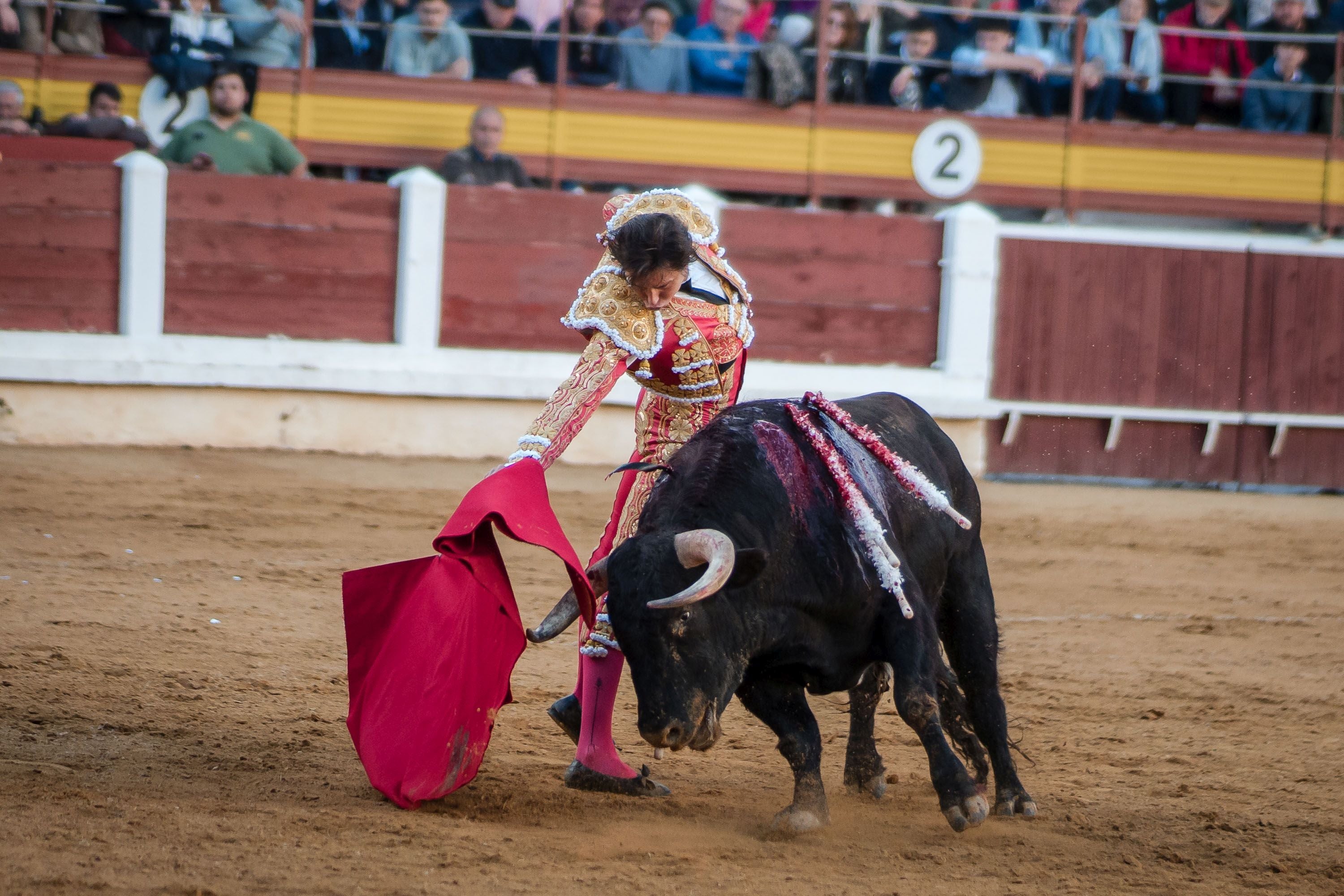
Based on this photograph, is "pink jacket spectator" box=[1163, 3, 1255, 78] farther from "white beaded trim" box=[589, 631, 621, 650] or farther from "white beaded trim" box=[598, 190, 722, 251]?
"white beaded trim" box=[589, 631, 621, 650]

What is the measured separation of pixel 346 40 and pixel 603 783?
254 inches

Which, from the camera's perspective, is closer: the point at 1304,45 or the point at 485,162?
the point at 485,162

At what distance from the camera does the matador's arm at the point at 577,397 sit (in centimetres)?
252

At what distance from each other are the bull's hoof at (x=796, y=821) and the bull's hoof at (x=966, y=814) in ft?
0.70

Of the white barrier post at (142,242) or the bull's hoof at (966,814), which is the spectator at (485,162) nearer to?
the white barrier post at (142,242)

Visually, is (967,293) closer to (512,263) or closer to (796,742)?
(512,263)

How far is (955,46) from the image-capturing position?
8586 millimetres

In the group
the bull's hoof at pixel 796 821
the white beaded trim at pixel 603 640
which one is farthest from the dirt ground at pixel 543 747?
the white beaded trim at pixel 603 640

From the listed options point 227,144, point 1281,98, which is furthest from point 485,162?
point 1281,98

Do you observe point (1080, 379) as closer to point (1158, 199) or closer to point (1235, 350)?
point (1235, 350)

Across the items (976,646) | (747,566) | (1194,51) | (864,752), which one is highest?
(1194,51)

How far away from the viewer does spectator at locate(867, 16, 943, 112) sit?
851cm

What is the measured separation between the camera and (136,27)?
780cm

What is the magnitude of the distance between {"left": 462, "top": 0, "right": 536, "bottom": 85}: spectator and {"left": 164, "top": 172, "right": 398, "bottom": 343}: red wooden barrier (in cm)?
133
